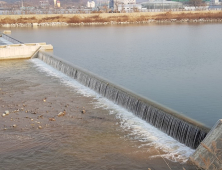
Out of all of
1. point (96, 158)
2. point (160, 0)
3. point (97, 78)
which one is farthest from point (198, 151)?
point (160, 0)

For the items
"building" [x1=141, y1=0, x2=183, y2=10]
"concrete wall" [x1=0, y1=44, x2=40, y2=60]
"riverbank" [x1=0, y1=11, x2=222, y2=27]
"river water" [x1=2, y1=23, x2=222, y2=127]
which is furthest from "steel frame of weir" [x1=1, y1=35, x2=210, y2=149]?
"building" [x1=141, y1=0, x2=183, y2=10]

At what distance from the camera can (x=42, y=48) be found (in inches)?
1023

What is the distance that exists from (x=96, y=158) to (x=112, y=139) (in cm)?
116

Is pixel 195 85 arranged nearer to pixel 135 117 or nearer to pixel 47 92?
pixel 135 117

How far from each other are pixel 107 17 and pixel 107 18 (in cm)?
57

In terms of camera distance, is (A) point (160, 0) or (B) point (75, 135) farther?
(A) point (160, 0)

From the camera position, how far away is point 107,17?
65.8 meters

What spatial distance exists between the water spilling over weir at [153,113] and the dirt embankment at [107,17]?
160 feet

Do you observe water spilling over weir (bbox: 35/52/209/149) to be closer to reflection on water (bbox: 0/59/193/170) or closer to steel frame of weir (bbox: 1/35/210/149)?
steel frame of weir (bbox: 1/35/210/149)

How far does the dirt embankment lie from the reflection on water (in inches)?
1963

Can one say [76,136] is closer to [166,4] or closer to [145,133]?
[145,133]

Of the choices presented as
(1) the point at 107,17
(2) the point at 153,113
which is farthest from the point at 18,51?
(1) the point at 107,17

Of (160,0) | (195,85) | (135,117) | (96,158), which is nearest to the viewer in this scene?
(96,158)

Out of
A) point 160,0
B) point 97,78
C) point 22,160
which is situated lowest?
point 22,160
